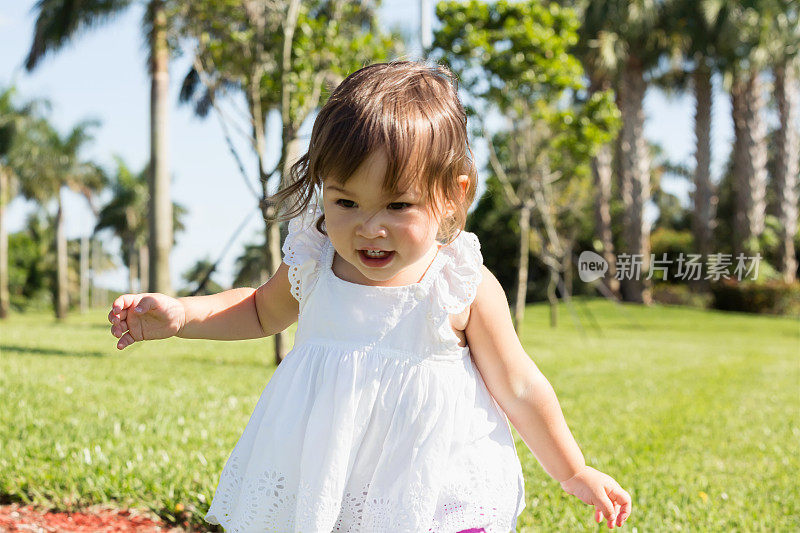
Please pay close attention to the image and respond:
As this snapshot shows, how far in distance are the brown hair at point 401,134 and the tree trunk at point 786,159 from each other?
82.4 ft

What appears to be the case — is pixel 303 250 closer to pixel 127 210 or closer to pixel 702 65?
pixel 702 65

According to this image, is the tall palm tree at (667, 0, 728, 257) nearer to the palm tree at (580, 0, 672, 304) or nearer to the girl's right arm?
the palm tree at (580, 0, 672, 304)

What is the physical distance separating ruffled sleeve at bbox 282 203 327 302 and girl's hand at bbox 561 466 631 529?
2.53 feet

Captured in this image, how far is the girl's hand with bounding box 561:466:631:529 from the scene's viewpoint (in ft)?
5.60

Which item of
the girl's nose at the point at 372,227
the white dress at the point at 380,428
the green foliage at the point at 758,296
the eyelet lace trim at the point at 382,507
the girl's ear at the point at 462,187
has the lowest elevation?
the green foliage at the point at 758,296

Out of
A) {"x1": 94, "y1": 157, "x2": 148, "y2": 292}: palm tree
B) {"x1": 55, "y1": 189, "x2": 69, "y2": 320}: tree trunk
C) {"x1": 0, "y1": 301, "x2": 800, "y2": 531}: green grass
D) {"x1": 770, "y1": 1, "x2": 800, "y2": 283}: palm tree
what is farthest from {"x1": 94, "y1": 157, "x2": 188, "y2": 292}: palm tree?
{"x1": 0, "y1": 301, "x2": 800, "y2": 531}: green grass

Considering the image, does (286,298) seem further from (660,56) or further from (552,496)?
(660,56)

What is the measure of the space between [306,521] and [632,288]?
26383mm

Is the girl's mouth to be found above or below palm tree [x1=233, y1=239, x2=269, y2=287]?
above

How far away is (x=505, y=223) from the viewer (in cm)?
2992

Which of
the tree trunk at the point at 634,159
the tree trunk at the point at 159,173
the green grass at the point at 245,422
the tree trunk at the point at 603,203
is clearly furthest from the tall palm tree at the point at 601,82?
the green grass at the point at 245,422

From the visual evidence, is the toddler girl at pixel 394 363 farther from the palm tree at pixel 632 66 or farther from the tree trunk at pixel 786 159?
the tree trunk at pixel 786 159

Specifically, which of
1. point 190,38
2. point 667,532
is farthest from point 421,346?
point 190,38

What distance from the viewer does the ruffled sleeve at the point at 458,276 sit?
5.48 feet
